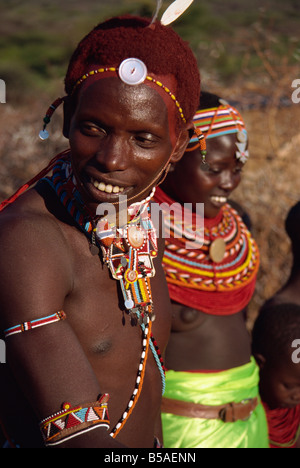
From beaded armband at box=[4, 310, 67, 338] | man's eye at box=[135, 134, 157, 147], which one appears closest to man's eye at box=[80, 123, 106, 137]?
man's eye at box=[135, 134, 157, 147]

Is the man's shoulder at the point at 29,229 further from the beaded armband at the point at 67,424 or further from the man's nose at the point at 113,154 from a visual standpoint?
the beaded armband at the point at 67,424

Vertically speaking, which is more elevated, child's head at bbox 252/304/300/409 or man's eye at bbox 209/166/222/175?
man's eye at bbox 209/166/222/175

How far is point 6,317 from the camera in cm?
164

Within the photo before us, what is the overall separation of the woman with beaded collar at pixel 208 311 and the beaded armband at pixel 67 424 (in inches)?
48.2

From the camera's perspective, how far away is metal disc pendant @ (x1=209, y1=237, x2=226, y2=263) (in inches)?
114

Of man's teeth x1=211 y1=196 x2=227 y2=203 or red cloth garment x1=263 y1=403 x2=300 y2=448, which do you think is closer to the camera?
man's teeth x1=211 y1=196 x2=227 y2=203

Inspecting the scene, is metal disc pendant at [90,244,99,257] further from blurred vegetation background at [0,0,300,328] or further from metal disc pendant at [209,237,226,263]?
blurred vegetation background at [0,0,300,328]

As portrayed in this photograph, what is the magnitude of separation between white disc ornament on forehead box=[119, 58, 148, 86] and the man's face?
20mm

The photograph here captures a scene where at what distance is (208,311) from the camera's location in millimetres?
2861

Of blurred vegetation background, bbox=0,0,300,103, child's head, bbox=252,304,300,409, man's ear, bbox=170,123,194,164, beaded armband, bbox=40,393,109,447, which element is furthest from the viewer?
blurred vegetation background, bbox=0,0,300,103

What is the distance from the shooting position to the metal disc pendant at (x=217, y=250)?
2.91 metres

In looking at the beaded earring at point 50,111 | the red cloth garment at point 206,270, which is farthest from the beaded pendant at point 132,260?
the red cloth garment at point 206,270
